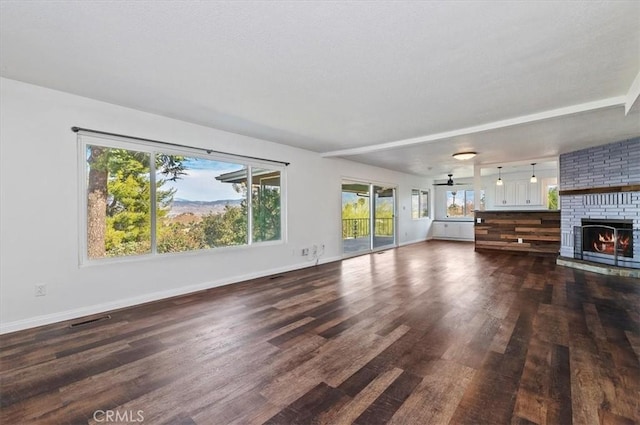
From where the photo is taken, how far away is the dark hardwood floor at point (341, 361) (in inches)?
66.9

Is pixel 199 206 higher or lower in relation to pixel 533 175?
lower

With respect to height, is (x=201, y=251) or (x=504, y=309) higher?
(x=201, y=251)

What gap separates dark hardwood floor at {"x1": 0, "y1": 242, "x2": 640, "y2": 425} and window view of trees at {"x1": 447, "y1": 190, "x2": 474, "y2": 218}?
677 cm

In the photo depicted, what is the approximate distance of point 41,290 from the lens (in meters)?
3.01

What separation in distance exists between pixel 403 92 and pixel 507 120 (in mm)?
1929

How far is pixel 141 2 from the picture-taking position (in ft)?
5.77

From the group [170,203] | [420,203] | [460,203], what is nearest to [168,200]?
[170,203]

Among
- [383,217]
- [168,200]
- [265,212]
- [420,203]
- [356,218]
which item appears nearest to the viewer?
[168,200]

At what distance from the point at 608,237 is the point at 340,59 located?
6426 millimetres

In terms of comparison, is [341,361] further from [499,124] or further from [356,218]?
[356,218]

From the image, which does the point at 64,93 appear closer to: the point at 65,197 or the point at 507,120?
the point at 65,197

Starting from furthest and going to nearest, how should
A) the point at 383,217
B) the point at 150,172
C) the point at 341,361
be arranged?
1. the point at 383,217
2. the point at 150,172
3. the point at 341,361

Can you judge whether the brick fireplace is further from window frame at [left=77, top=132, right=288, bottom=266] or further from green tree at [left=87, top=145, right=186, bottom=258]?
green tree at [left=87, top=145, right=186, bottom=258]

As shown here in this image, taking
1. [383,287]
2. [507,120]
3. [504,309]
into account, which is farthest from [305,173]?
[504,309]
